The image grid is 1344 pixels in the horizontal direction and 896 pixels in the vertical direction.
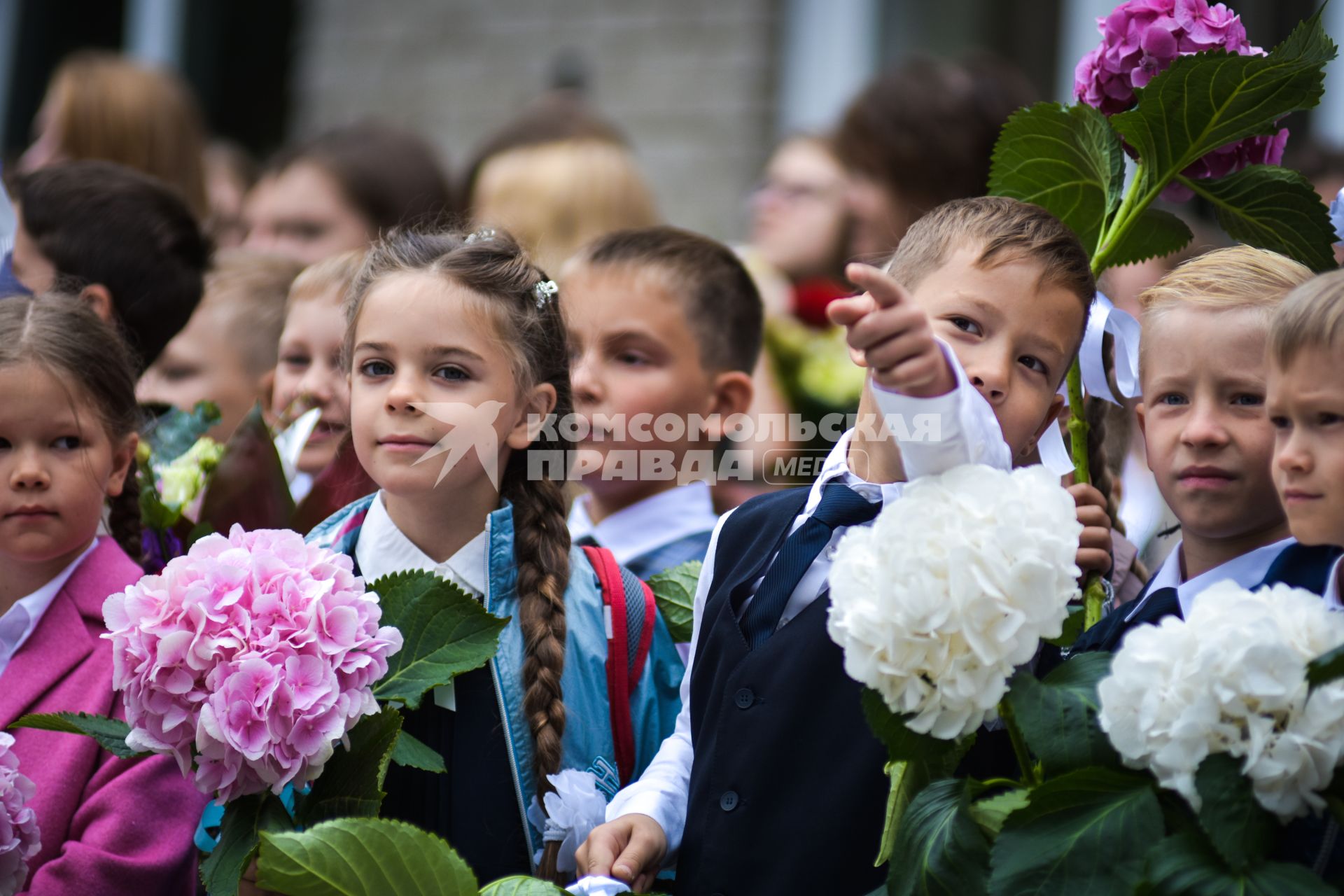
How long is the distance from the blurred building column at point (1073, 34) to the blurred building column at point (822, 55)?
2.84 feet

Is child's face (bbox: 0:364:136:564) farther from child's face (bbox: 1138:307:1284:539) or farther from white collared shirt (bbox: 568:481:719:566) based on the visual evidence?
child's face (bbox: 1138:307:1284:539)

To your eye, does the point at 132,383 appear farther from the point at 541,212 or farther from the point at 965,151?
the point at 965,151

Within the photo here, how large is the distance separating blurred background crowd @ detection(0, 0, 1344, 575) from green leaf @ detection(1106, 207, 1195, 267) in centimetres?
51

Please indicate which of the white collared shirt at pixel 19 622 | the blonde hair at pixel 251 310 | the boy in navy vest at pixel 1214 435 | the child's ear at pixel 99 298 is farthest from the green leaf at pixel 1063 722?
the blonde hair at pixel 251 310

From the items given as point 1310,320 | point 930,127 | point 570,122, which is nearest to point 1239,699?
point 1310,320

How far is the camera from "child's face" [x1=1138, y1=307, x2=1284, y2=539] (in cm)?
184

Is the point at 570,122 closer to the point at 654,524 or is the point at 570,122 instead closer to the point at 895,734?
the point at 654,524

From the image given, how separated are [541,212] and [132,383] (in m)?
1.88

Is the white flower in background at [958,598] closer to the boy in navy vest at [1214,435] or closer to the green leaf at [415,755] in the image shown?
the boy in navy vest at [1214,435]

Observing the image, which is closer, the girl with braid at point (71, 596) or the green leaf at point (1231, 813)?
the green leaf at point (1231, 813)

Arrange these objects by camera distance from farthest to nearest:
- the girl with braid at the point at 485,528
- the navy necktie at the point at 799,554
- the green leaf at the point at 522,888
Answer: the girl with braid at the point at 485,528
the navy necktie at the point at 799,554
the green leaf at the point at 522,888

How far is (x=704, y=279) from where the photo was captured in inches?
122

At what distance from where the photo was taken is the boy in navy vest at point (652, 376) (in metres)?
2.99

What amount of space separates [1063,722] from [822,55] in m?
5.14
